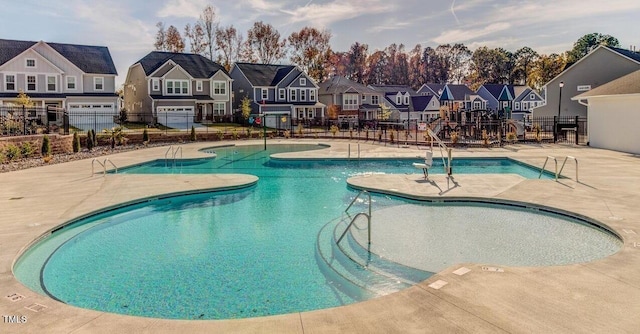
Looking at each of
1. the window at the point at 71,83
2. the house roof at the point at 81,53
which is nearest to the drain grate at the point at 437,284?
the window at the point at 71,83

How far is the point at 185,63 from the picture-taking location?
1864 inches

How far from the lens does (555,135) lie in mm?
27234

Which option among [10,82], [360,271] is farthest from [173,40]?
[360,271]

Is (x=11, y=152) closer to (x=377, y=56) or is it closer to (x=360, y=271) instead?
(x=360, y=271)

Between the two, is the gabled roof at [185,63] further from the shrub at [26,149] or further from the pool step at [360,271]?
the pool step at [360,271]

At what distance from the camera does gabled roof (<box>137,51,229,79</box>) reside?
44.7 meters

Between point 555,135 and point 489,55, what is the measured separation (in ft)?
232

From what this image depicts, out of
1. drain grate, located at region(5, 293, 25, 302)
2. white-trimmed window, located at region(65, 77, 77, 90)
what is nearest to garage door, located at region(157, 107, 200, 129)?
A: white-trimmed window, located at region(65, 77, 77, 90)

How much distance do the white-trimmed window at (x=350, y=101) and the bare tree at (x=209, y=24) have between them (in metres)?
19.6

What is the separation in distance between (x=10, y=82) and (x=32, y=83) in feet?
5.11

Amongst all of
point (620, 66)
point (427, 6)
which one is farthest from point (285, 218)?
point (620, 66)

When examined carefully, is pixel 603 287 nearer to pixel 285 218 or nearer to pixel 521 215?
pixel 521 215

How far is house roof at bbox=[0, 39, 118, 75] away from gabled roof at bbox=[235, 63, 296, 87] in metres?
14.4

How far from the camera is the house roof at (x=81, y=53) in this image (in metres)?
38.2
